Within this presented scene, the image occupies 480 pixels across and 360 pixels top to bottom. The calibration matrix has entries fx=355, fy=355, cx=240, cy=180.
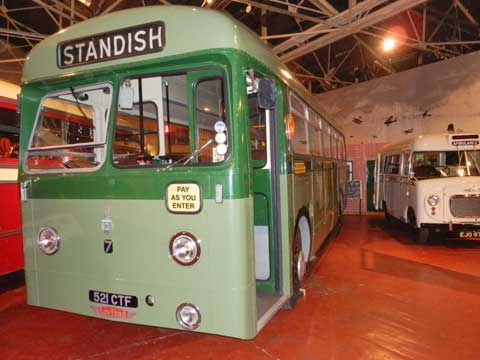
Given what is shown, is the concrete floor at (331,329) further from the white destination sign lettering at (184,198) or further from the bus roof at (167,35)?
the bus roof at (167,35)

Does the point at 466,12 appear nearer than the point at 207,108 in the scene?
No

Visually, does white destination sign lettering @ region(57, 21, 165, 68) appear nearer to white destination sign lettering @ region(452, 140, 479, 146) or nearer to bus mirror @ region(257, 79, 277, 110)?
bus mirror @ region(257, 79, 277, 110)

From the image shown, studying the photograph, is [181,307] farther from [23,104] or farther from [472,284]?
[472,284]

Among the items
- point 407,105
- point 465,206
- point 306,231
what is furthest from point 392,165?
point 306,231

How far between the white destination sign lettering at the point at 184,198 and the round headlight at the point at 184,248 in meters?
0.20

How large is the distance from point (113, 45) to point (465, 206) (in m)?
7.19

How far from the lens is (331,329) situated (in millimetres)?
3980

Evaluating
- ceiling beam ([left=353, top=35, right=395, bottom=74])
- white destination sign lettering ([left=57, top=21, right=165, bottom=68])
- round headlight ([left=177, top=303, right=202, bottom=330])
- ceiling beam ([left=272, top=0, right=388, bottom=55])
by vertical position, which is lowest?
round headlight ([left=177, top=303, right=202, bottom=330])

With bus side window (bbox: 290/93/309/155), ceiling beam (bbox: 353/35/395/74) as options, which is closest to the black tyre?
bus side window (bbox: 290/93/309/155)

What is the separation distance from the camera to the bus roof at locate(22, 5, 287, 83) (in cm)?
279

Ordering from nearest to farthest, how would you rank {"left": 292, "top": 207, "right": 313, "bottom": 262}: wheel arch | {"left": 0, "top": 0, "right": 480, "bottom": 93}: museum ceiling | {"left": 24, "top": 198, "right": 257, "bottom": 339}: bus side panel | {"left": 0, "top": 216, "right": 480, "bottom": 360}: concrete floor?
{"left": 24, "top": 198, "right": 257, "bottom": 339}: bus side panel → {"left": 0, "top": 216, "right": 480, "bottom": 360}: concrete floor → {"left": 292, "top": 207, "right": 313, "bottom": 262}: wheel arch → {"left": 0, "top": 0, "right": 480, "bottom": 93}: museum ceiling

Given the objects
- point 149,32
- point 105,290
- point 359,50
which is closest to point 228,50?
point 149,32

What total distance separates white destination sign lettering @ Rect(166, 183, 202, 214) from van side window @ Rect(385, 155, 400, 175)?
7.70 meters

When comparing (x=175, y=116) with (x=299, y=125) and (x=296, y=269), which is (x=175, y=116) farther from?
(x=296, y=269)
